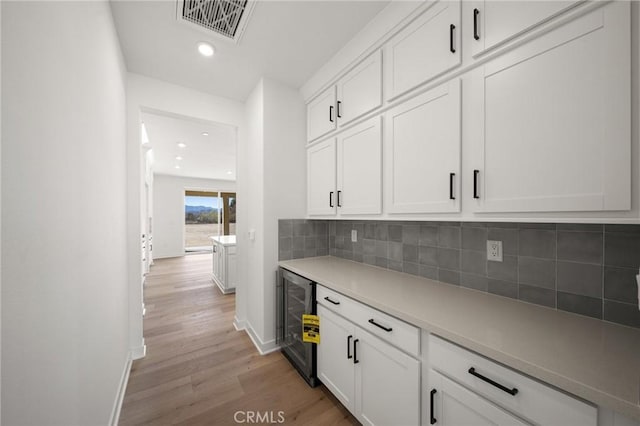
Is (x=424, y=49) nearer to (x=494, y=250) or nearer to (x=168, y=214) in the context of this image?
(x=494, y=250)

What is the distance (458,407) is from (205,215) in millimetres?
9253

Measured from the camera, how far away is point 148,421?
153cm

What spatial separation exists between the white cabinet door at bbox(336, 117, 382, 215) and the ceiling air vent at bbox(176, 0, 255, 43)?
1.05 meters

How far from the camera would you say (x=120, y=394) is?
167 centimetres

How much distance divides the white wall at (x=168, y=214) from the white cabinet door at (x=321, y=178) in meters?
7.08

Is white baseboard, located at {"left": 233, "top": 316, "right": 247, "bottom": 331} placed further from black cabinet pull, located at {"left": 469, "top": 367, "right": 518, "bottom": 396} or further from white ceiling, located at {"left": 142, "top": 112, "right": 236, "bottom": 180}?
black cabinet pull, located at {"left": 469, "top": 367, "right": 518, "bottom": 396}

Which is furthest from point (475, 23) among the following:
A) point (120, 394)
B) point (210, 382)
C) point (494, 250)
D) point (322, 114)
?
point (120, 394)

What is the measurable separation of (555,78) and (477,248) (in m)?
0.92

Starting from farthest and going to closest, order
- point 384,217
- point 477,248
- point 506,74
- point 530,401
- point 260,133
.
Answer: point 260,133 < point 384,217 < point 477,248 < point 506,74 < point 530,401

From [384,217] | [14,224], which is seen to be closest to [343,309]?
[384,217]

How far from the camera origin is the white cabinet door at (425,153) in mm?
1240

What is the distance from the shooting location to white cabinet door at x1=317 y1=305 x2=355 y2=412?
148 cm

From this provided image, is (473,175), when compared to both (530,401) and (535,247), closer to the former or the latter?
(535,247)

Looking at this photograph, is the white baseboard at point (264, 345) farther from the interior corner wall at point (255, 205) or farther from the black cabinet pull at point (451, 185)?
the black cabinet pull at point (451, 185)
